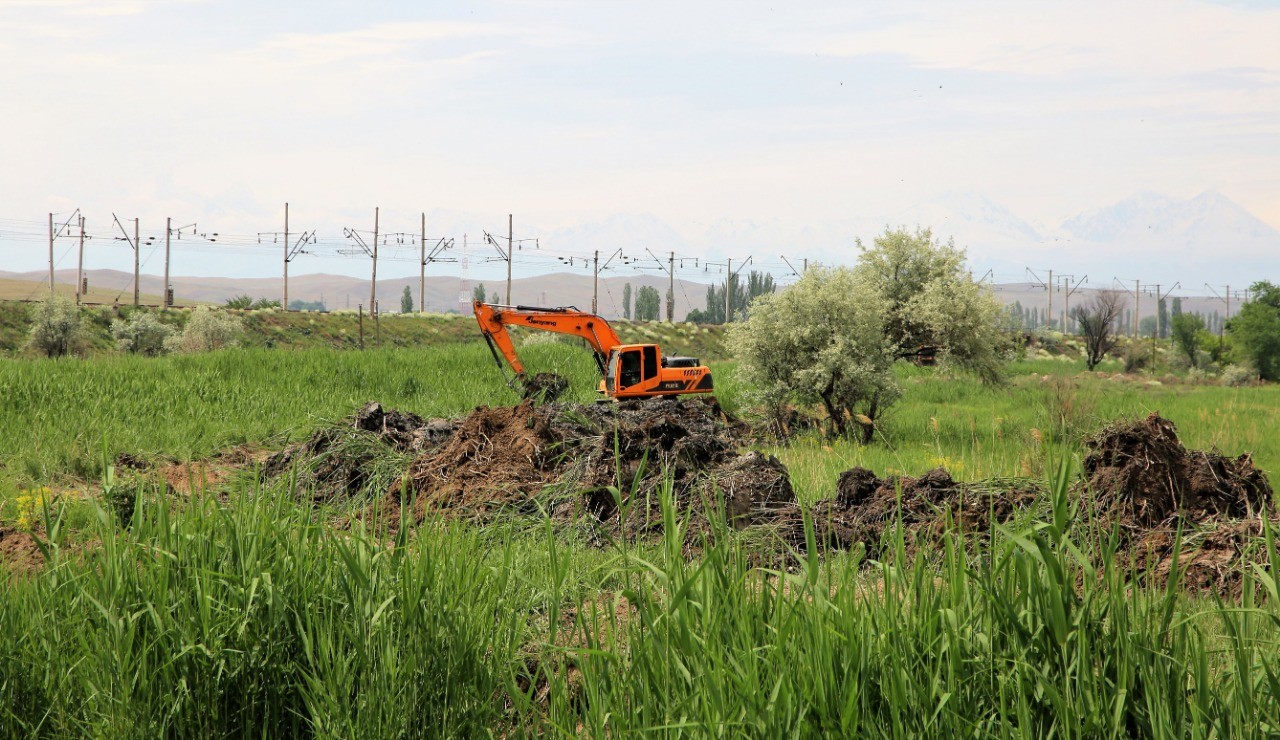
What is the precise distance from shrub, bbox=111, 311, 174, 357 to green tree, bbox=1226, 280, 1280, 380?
5937 centimetres

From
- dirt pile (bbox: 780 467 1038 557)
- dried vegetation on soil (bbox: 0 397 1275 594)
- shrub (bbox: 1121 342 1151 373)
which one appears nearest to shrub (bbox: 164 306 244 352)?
dried vegetation on soil (bbox: 0 397 1275 594)

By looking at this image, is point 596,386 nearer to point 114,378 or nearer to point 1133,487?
point 114,378

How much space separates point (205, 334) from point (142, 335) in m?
3.17

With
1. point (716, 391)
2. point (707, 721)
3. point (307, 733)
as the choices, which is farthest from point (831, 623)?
point (716, 391)

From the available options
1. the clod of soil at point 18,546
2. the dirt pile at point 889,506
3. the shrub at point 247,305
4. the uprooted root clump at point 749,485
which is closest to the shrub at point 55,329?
the shrub at point 247,305

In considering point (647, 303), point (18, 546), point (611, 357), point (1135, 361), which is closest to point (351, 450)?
point (18, 546)

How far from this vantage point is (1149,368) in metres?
61.5

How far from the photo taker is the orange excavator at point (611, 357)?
22.5 meters

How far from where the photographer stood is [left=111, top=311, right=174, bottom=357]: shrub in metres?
50.8

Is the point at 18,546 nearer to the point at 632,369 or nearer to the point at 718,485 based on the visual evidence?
the point at 718,485

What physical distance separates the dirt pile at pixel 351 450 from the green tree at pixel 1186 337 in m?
62.2

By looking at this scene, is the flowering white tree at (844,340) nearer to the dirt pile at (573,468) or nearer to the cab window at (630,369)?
the cab window at (630,369)

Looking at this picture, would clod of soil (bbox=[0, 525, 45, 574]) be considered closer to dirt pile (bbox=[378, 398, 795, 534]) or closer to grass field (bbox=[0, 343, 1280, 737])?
grass field (bbox=[0, 343, 1280, 737])

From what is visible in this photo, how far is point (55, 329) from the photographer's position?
48.5 m
